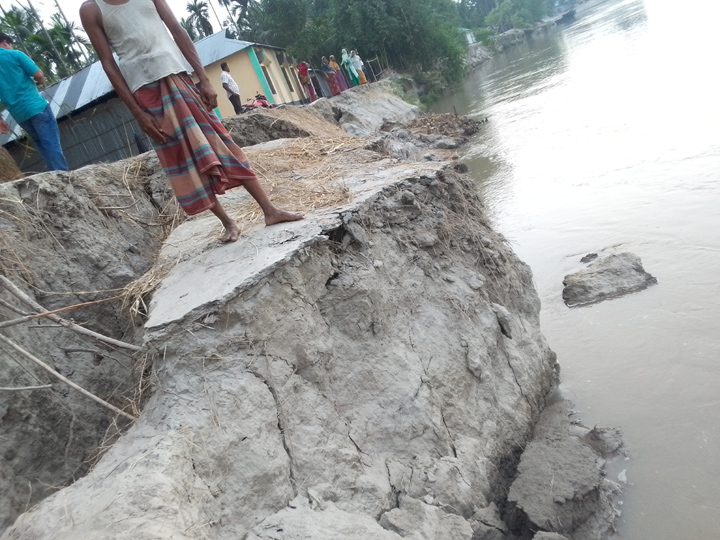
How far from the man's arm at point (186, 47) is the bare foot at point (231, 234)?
68cm

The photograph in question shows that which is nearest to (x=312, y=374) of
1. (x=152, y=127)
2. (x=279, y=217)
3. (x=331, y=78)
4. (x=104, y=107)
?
(x=279, y=217)

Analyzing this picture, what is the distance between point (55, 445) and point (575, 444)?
280 cm

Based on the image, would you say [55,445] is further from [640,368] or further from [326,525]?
[640,368]

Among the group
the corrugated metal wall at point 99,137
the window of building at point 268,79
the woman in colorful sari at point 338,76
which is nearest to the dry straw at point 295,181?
the corrugated metal wall at point 99,137

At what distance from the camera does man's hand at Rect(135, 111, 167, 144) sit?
2.79m

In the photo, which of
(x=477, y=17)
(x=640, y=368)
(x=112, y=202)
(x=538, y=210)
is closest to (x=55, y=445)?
(x=112, y=202)

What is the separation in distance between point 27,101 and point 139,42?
2542mm

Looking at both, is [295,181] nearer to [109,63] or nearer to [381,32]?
[109,63]

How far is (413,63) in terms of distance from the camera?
3288cm

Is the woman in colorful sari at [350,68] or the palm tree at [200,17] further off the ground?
the palm tree at [200,17]

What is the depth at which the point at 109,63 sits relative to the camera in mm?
2764

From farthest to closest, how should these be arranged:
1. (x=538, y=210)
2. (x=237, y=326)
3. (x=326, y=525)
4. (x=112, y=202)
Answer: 1. (x=538, y=210)
2. (x=112, y=202)
3. (x=237, y=326)
4. (x=326, y=525)

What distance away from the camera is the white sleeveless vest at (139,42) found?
2.72m

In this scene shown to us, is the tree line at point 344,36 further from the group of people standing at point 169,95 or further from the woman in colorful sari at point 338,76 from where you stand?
the group of people standing at point 169,95
